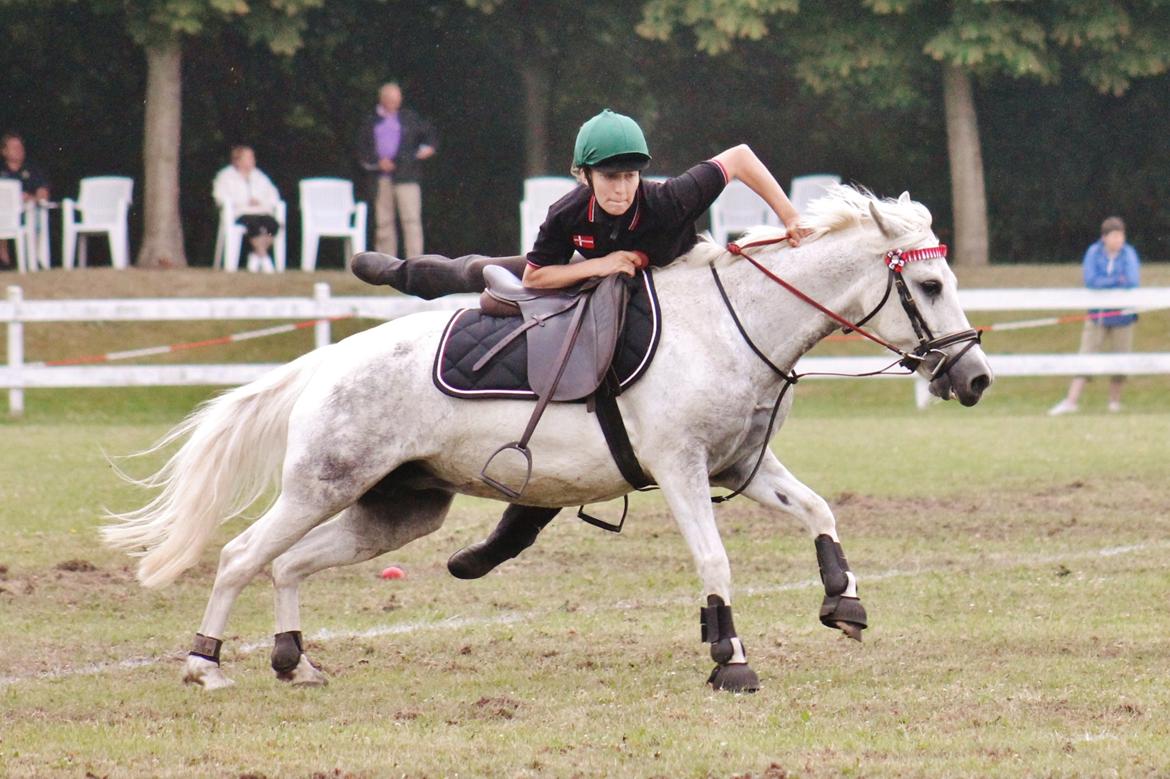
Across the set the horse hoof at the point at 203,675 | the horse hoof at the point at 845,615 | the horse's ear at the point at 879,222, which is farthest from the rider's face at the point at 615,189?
the horse hoof at the point at 203,675

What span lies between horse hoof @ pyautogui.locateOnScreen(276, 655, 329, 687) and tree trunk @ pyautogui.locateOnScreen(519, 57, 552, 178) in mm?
21352

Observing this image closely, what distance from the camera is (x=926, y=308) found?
696cm

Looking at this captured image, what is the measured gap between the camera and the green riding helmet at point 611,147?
6.78 m

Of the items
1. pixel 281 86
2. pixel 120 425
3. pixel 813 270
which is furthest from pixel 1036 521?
pixel 281 86

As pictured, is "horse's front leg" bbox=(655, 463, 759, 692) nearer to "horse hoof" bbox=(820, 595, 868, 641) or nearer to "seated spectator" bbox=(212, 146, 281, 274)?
"horse hoof" bbox=(820, 595, 868, 641)

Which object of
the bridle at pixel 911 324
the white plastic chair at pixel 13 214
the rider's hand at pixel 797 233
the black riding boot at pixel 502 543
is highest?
the white plastic chair at pixel 13 214

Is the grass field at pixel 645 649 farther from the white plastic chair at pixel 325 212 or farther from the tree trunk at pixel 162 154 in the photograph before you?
the white plastic chair at pixel 325 212

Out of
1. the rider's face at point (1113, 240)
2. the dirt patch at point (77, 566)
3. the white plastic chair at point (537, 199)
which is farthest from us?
the white plastic chair at point (537, 199)

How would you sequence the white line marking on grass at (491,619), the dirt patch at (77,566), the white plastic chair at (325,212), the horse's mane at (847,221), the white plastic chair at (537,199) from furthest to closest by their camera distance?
1. the white plastic chair at (325,212)
2. the white plastic chair at (537,199)
3. the dirt patch at (77,566)
4. the white line marking on grass at (491,619)
5. the horse's mane at (847,221)

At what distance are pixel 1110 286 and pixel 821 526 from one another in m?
13.3

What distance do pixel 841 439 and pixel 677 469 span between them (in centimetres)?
969

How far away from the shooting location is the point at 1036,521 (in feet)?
37.6

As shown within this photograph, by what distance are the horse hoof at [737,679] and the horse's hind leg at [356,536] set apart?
1548 millimetres

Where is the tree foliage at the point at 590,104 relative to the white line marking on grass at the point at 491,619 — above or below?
above
